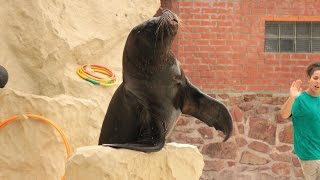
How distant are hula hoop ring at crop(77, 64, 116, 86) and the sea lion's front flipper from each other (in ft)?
6.46

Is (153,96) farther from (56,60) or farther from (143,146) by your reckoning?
(56,60)

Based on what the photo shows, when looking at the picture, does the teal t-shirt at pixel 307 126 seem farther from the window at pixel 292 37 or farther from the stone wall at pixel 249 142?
the window at pixel 292 37

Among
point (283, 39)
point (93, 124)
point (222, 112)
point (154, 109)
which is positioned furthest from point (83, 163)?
point (283, 39)

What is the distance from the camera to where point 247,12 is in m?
8.98

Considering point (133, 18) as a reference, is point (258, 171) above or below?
below

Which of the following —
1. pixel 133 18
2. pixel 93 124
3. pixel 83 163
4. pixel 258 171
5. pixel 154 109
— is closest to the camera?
pixel 83 163

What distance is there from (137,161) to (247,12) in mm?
5505

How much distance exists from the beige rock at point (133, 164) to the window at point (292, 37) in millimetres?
5088

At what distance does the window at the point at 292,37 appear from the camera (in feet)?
29.8

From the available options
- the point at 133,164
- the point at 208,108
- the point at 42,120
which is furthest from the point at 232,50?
the point at 133,164

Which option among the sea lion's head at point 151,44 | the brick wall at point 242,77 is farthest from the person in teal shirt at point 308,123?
the brick wall at point 242,77

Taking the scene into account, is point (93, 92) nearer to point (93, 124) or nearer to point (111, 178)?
point (93, 124)

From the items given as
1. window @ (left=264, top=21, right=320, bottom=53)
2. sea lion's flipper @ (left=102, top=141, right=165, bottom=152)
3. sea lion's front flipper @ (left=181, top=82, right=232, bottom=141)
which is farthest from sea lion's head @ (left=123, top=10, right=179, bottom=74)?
window @ (left=264, top=21, right=320, bottom=53)

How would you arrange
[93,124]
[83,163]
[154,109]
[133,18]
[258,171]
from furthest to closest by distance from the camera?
1. [258,171]
2. [133,18]
3. [93,124]
4. [154,109]
5. [83,163]
